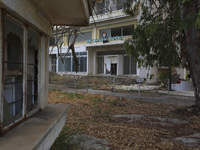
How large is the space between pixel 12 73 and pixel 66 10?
1.66m

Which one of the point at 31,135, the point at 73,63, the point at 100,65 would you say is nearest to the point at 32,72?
the point at 31,135

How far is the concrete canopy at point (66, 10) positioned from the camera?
112 inches

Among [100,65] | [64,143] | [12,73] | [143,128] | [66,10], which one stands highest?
[66,10]

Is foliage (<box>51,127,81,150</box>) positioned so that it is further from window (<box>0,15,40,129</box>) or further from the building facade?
the building facade

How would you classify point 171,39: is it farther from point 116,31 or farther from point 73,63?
point 73,63

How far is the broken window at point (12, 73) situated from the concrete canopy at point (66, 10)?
650 millimetres

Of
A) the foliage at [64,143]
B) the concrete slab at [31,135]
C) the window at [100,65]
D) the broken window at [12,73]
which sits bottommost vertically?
the foliage at [64,143]

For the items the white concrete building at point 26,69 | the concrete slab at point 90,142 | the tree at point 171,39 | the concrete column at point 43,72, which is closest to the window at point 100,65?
the tree at point 171,39

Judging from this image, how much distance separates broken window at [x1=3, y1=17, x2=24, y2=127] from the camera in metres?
2.09

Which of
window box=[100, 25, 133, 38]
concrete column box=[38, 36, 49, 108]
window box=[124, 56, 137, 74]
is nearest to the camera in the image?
concrete column box=[38, 36, 49, 108]

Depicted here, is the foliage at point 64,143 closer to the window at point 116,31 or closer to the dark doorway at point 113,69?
the dark doorway at point 113,69

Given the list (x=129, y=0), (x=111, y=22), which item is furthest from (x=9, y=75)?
(x=111, y=22)

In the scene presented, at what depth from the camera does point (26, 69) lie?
2.47 m

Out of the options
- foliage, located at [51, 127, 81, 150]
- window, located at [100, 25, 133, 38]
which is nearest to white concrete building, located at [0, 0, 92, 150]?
foliage, located at [51, 127, 81, 150]
